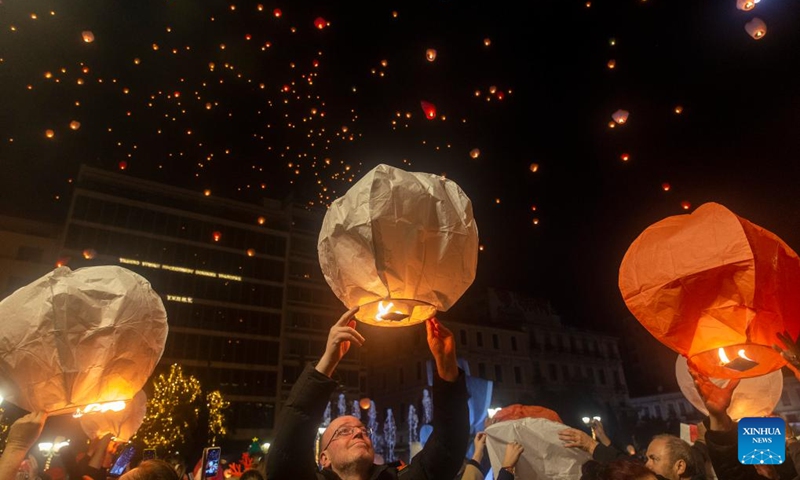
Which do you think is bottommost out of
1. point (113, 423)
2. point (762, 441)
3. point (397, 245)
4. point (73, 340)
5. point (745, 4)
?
point (762, 441)

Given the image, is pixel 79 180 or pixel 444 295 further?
pixel 79 180

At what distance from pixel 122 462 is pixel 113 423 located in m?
0.46

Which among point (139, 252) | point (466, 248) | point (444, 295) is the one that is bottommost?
point (444, 295)

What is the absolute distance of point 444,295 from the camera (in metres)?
2.30

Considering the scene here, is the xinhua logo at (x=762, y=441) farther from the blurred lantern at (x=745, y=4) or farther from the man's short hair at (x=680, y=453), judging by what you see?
the blurred lantern at (x=745, y=4)

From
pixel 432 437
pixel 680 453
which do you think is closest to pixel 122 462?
pixel 432 437

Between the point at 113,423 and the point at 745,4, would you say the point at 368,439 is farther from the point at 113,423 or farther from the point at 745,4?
the point at 745,4

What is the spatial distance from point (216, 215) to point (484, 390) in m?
38.9

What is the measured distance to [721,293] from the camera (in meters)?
2.52

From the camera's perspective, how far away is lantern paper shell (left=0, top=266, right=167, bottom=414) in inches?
121

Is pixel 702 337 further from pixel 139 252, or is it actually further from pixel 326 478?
pixel 139 252

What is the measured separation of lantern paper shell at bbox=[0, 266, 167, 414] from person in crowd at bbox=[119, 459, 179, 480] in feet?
2.82

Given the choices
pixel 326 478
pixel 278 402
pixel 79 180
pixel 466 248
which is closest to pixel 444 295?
pixel 466 248

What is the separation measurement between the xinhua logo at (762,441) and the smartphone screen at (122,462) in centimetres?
488
